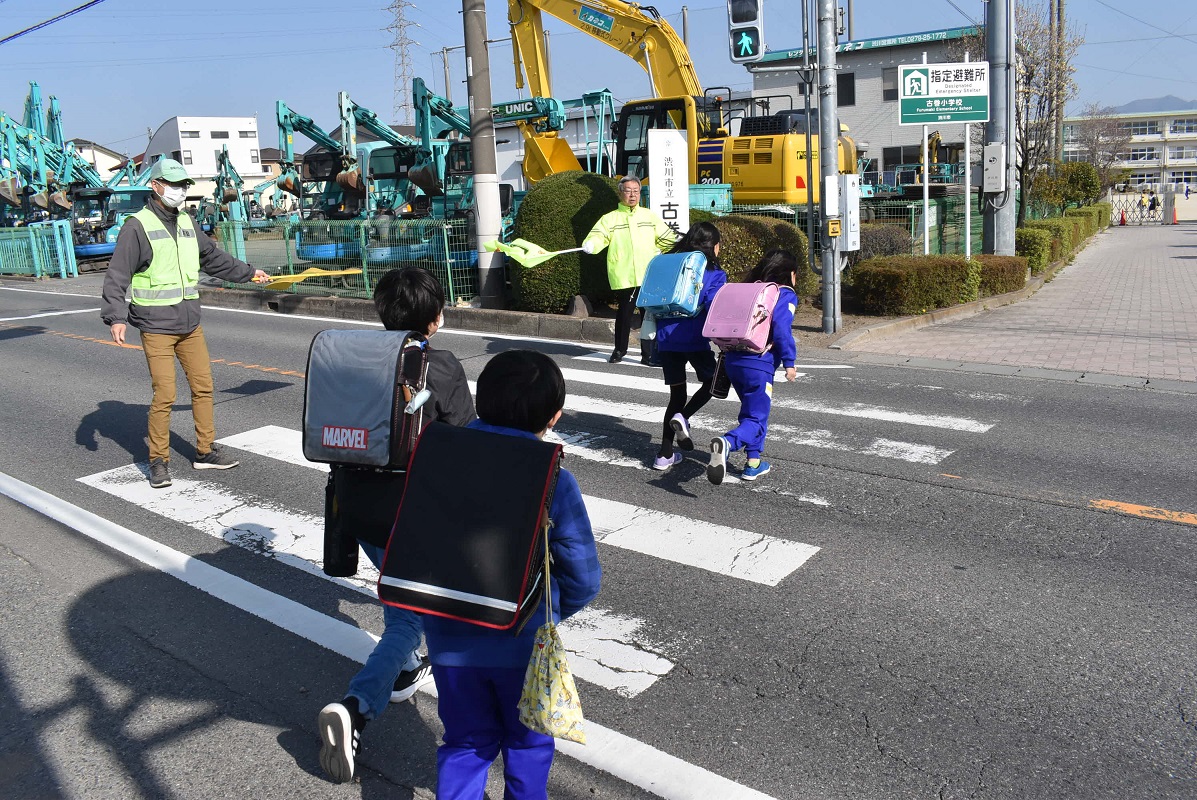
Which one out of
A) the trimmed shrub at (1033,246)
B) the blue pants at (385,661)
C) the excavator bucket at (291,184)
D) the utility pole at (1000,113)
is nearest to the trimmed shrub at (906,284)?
the utility pole at (1000,113)

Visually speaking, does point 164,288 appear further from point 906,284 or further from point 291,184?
point 291,184

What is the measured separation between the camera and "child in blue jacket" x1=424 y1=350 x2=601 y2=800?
2.37 metres

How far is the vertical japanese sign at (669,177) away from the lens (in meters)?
12.0

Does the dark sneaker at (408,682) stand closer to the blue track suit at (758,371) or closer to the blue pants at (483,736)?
the blue pants at (483,736)

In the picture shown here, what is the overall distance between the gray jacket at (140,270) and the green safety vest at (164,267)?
30 mm

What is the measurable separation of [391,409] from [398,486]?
0.85ft

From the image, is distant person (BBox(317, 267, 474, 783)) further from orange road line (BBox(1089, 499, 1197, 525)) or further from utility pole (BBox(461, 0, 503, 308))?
utility pole (BBox(461, 0, 503, 308))

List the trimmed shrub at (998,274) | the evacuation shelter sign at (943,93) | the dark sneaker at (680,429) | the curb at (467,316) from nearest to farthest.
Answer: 1. the dark sneaker at (680,429)
2. the curb at (467,316)
3. the evacuation shelter sign at (943,93)
4. the trimmed shrub at (998,274)

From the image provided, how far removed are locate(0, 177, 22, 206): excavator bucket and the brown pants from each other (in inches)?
1185

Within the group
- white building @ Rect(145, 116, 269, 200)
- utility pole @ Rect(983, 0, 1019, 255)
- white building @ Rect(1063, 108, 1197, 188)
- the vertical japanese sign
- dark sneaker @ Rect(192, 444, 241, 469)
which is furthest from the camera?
white building @ Rect(1063, 108, 1197, 188)

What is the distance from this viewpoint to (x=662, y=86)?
18.0 meters

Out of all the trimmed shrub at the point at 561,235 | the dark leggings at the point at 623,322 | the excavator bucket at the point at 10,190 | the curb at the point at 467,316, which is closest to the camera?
the dark leggings at the point at 623,322

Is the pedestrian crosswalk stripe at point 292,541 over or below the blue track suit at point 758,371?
below

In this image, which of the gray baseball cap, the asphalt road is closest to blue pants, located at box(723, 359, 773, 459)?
the asphalt road
